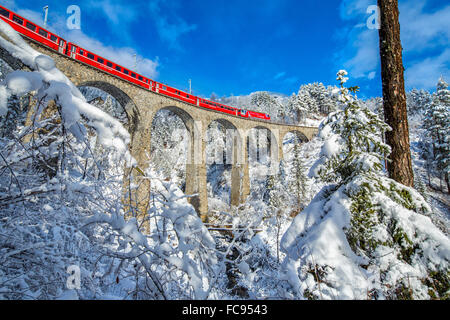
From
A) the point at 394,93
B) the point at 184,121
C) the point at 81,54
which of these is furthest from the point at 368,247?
the point at 184,121

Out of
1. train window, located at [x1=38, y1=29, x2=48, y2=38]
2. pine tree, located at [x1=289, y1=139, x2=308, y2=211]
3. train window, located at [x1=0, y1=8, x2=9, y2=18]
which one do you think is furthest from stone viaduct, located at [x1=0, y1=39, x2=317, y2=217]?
pine tree, located at [x1=289, y1=139, x2=308, y2=211]

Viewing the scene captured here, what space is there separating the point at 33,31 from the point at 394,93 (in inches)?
524

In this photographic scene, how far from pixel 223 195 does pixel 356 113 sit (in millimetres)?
27147

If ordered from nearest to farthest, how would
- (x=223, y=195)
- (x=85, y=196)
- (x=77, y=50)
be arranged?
(x=85, y=196) → (x=77, y=50) → (x=223, y=195)

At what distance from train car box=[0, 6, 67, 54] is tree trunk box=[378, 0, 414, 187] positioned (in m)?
11.4

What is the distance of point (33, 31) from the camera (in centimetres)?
868

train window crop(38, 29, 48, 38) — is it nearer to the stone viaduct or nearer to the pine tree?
the stone viaduct

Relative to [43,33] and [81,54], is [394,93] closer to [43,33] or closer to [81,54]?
[43,33]

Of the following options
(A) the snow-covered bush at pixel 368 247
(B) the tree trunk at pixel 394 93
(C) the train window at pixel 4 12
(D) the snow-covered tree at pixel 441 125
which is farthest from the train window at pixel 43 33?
(D) the snow-covered tree at pixel 441 125

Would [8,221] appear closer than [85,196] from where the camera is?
Yes
